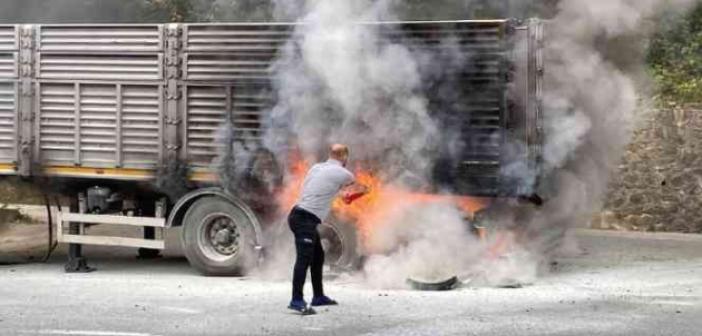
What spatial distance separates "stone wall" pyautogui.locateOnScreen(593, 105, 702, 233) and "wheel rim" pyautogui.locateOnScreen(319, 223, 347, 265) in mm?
5385

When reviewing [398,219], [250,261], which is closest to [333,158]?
[398,219]

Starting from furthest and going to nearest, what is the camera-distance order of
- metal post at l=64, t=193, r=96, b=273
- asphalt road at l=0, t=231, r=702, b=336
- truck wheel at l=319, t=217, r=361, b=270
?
metal post at l=64, t=193, r=96, b=273
truck wheel at l=319, t=217, r=361, b=270
asphalt road at l=0, t=231, r=702, b=336

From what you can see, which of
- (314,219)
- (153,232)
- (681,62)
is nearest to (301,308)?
(314,219)

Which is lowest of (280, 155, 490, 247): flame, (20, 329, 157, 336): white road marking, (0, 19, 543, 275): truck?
(20, 329, 157, 336): white road marking

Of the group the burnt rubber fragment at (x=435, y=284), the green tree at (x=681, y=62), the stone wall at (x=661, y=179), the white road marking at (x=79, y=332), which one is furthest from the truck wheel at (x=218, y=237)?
the green tree at (x=681, y=62)

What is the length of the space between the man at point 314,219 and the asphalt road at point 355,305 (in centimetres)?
23

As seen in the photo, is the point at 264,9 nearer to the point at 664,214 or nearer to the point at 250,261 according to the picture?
the point at 250,261

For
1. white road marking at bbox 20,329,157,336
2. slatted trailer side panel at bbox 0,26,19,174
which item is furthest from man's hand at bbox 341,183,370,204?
slatted trailer side panel at bbox 0,26,19,174

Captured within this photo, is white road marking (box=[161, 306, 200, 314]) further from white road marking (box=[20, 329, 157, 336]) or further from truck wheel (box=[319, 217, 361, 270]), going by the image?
truck wheel (box=[319, 217, 361, 270])

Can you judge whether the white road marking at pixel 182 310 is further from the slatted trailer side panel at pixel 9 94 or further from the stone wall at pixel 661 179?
the stone wall at pixel 661 179

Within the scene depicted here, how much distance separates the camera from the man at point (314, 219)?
8.82 metres

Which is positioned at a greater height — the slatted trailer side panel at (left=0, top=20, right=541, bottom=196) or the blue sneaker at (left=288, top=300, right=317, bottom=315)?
the slatted trailer side panel at (left=0, top=20, right=541, bottom=196)

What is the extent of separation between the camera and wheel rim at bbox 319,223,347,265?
35.2 ft

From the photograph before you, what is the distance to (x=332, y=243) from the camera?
427 inches
